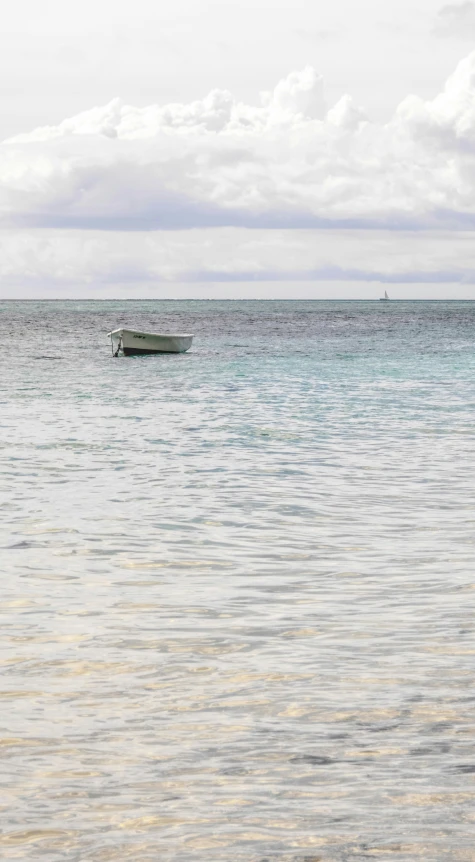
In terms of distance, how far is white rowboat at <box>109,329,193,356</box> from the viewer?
56.8 metres

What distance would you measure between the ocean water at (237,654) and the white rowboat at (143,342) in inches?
1426

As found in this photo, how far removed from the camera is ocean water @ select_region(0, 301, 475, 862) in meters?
5.18

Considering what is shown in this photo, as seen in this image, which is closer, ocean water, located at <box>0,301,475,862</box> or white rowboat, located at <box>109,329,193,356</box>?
ocean water, located at <box>0,301,475,862</box>

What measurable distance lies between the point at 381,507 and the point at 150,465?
19.0 ft

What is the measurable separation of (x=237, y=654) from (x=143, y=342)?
50.3m

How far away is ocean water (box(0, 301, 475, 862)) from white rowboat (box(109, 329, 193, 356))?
119ft

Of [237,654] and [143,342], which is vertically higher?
[143,342]

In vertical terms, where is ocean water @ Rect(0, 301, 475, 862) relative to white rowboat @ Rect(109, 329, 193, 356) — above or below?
below

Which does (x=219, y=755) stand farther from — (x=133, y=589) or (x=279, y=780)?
(x=133, y=589)

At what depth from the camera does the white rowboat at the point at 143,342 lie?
5681cm

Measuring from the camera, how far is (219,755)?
5.99m

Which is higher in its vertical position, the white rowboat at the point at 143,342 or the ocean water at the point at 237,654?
the white rowboat at the point at 143,342

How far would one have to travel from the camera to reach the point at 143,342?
57500 millimetres

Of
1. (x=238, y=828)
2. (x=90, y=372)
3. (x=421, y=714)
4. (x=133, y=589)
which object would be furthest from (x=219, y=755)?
(x=90, y=372)
